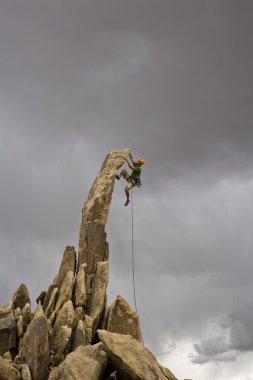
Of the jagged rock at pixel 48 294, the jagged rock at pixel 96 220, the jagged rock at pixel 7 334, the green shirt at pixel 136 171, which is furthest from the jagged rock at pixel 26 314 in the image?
the green shirt at pixel 136 171

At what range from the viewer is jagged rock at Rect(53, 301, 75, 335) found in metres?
40.9

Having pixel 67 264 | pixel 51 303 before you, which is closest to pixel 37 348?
pixel 51 303

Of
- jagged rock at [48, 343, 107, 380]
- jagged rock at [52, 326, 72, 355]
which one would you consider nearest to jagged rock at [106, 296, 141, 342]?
jagged rock at [52, 326, 72, 355]

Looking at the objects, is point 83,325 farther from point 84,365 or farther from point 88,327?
point 84,365

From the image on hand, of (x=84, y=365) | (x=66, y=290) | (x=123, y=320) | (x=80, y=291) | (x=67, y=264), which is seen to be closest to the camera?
(x=84, y=365)

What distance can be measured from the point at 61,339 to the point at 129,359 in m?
9.24

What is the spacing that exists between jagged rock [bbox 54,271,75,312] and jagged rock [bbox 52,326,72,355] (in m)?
3.80

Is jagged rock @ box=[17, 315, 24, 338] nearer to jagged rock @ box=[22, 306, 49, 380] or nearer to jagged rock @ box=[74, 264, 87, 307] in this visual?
jagged rock @ box=[22, 306, 49, 380]

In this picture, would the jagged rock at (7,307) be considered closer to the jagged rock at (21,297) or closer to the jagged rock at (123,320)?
the jagged rock at (21,297)

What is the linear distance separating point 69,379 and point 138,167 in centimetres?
2747

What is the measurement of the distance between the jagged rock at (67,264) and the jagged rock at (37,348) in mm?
9410

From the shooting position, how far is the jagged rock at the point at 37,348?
34.1 m

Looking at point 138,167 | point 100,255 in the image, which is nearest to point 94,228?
point 100,255

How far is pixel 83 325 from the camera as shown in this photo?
41.2 metres
